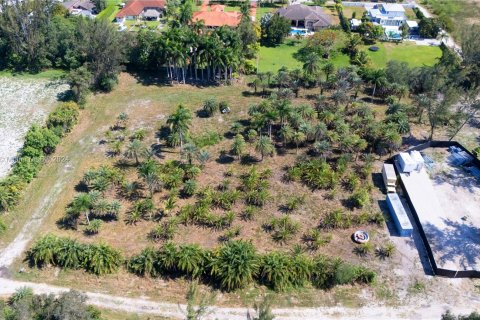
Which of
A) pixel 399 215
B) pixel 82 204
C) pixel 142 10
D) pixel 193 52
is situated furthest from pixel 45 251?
pixel 142 10

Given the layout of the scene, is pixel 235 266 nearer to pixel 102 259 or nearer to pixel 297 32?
pixel 102 259

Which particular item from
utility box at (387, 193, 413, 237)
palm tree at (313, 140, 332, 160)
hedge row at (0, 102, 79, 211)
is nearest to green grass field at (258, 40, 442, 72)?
palm tree at (313, 140, 332, 160)

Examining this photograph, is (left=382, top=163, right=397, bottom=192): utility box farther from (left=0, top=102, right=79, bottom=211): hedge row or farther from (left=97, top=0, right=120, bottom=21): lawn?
(left=97, top=0, right=120, bottom=21): lawn

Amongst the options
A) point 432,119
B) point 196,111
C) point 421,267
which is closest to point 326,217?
point 421,267

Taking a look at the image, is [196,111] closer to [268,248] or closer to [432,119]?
[268,248]

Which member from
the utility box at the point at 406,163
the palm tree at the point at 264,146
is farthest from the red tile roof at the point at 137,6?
the utility box at the point at 406,163

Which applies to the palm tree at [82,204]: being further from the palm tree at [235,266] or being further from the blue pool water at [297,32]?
the blue pool water at [297,32]
